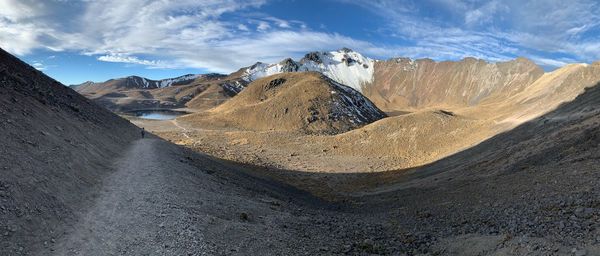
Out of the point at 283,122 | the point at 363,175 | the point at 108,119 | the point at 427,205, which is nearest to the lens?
the point at 427,205

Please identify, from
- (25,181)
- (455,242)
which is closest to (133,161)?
(25,181)

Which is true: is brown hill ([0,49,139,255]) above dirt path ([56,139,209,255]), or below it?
above

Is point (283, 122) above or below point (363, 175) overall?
above

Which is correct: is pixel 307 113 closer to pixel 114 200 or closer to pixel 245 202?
pixel 245 202

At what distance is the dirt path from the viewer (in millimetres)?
11891

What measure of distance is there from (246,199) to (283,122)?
202ft

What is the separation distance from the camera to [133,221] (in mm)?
13945

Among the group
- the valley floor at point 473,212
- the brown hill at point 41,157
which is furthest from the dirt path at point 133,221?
the valley floor at point 473,212

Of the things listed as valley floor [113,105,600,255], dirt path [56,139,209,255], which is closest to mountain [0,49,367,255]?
dirt path [56,139,209,255]

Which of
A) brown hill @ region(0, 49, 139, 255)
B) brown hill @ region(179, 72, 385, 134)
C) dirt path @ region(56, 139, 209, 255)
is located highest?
brown hill @ region(179, 72, 385, 134)

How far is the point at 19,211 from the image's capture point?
12016 millimetres

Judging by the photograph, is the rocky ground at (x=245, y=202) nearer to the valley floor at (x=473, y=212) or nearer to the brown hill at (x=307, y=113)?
the valley floor at (x=473, y=212)

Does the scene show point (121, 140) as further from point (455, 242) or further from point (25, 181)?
point (455, 242)

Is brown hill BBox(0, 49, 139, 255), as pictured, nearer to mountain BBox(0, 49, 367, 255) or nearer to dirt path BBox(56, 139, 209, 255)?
mountain BBox(0, 49, 367, 255)
